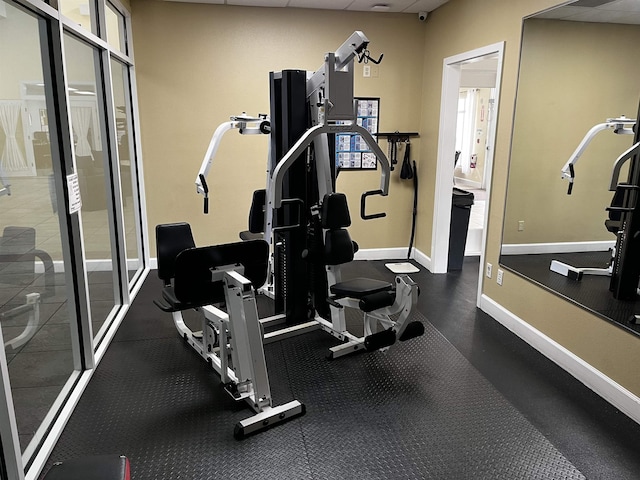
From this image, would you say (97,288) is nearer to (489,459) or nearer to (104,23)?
(104,23)

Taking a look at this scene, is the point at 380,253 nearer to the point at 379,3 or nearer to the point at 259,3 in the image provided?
the point at 379,3

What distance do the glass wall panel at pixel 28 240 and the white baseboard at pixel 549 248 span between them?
3.10 metres

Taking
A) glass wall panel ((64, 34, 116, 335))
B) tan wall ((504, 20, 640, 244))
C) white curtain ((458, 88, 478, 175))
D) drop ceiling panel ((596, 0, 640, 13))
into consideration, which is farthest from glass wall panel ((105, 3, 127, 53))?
white curtain ((458, 88, 478, 175))

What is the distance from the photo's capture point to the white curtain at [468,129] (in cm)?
920

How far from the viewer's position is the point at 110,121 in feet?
11.4

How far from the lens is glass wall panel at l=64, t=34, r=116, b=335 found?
3152 millimetres

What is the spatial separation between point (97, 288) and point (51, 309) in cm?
77

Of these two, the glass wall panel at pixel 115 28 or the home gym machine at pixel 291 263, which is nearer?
the home gym machine at pixel 291 263

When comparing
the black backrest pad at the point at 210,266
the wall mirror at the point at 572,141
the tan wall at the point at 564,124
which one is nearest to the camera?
the black backrest pad at the point at 210,266

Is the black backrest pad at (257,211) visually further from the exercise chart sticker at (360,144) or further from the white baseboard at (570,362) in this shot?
the white baseboard at (570,362)

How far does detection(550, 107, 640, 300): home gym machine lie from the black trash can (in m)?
1.80

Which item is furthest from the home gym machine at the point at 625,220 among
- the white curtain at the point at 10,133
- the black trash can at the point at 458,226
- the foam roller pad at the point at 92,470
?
the white curtain at the point at 10,133

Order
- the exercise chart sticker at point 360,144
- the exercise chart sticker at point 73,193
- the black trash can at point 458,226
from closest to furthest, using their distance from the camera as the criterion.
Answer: the exercise chart sticker at point 73,193, the black trash can at point 458,226, the exercise chart sticker at point 360,144

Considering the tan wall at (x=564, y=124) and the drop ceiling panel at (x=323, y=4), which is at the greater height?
the drop ceiling panel at (x=323, y=4)
